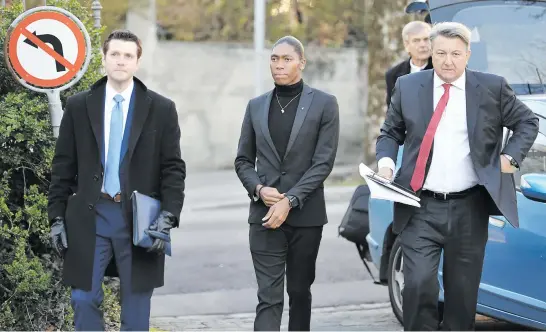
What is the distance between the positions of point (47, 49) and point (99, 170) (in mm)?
1710

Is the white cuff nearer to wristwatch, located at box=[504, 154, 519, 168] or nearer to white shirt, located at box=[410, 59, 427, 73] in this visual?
wristwatch, located at box=[504, 154, 519, 168]

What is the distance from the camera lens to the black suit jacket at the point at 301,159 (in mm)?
6484

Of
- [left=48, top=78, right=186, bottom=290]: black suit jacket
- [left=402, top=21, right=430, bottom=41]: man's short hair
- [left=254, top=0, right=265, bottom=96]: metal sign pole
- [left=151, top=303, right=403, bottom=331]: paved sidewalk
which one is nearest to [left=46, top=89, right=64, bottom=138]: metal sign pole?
[left=48, top=78, right=186, bottom=290]: black suit jacket

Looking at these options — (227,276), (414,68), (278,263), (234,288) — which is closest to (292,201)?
(278,263)

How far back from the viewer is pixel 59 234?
18.4ft

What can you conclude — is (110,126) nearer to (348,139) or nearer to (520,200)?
(520,200)

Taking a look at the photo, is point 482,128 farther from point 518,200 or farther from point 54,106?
point 54,106

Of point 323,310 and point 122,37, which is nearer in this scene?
point 122,37

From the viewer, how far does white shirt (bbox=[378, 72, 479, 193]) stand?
18.9 ft

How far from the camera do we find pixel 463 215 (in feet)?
19.0

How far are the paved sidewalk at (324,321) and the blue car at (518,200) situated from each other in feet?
1.18

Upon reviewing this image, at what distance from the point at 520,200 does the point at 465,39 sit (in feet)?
4.72

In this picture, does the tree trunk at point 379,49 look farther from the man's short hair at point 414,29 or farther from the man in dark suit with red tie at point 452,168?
the man in dark suit with red tie at point 452,168

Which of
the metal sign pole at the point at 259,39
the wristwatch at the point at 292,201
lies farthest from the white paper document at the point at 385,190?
the metal sign pole at the point at 259,39
